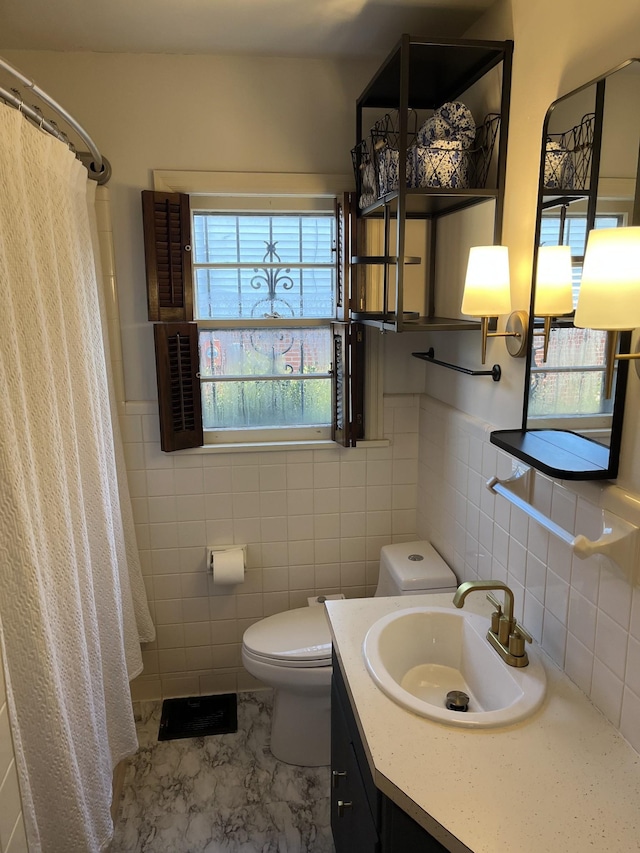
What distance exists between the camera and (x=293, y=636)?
2.16 m

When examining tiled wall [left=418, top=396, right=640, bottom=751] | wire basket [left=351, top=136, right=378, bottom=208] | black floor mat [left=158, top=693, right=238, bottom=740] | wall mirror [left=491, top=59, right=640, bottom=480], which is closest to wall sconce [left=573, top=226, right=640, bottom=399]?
wall mirror [left=491, top=59, right=640, bottom=480]

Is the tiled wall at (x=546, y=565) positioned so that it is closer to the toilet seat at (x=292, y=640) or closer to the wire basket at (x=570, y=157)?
the toilet seat at (x=292, y=640)

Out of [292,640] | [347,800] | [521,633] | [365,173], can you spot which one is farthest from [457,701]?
[365,173]

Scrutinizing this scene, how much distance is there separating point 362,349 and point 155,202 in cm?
92

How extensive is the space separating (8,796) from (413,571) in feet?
4.54

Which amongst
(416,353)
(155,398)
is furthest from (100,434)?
(416,353)

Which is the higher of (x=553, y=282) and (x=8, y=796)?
(x=553, y=282)

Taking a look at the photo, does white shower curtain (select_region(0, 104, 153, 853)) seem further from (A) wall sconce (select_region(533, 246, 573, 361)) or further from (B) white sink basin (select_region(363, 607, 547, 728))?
(A) wall sconce (select_region(533, 246, 573, 361))

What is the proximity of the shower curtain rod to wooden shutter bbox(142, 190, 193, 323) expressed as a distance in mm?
171

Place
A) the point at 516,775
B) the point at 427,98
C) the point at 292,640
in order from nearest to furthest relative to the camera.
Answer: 1. the point at 516,775
2. the point at 427,98
3. the point at 292,640

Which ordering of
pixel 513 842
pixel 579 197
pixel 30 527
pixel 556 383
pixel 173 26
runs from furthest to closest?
1. pixel 173 26
2. pixel 556 383
3. pixel 579 197
4. pixel 30 527
5. pixel 513 842

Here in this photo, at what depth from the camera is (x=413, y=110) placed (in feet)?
6.87

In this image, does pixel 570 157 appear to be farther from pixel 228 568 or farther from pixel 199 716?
pixel 199 716

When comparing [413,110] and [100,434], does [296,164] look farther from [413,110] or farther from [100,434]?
[100,434]
